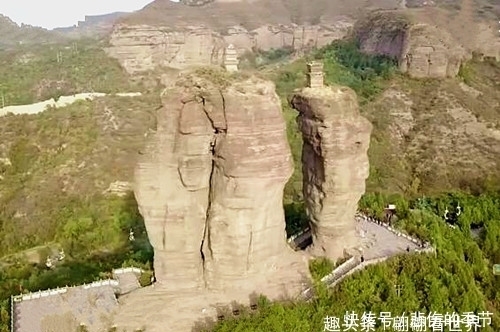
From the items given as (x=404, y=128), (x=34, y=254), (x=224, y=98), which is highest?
(x=224, y=98)

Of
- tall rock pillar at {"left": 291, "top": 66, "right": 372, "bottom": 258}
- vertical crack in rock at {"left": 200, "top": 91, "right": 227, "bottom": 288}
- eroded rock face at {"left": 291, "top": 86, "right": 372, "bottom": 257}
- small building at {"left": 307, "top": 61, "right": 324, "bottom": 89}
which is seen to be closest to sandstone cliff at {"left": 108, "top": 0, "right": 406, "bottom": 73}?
tall rock pillar at {"left": 291, "top": 66, "right": 372, "bottom": 258}

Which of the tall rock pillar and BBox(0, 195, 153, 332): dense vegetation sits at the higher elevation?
the tall rock pillar

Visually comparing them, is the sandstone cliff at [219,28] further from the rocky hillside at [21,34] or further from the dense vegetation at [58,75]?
the rocky hillside at [21,34]

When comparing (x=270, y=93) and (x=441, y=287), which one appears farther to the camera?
(x=441, y=287)

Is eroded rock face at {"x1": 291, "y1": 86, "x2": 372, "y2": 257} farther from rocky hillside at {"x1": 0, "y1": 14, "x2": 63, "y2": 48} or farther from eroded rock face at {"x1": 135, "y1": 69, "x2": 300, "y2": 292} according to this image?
rocky hillside at {"x1": 0, "y1": 14, "x2": 63, "y2": 48}

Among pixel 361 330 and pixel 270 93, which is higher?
pixel 270 93

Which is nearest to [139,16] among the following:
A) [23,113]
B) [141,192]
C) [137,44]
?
[137,44]

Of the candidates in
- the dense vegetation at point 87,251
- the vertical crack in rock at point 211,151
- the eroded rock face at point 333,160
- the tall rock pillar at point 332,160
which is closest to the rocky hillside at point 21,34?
the dense vegetation at point 87,251

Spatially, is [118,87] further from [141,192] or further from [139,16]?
[141,192]
